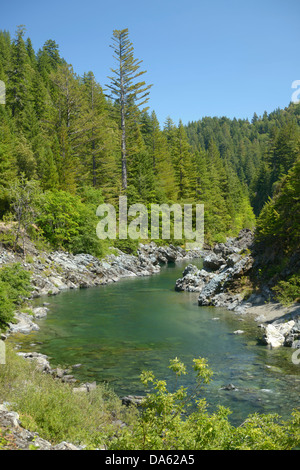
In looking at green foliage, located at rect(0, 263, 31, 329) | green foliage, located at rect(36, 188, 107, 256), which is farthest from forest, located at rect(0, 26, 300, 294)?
green foliage, located at rect(0, 263, 31, 329)

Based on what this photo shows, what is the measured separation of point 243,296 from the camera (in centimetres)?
2195

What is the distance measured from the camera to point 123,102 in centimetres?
4541

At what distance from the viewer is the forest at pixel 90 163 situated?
1196 inches

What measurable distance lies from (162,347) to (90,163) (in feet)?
118

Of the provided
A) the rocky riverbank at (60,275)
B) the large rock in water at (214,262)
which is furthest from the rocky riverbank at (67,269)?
the large rock in water at (214,262)

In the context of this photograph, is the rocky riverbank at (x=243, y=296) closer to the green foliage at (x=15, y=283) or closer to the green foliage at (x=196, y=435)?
the green foliage at (x=196, y=435)

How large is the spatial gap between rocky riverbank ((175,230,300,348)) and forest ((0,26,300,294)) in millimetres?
2957

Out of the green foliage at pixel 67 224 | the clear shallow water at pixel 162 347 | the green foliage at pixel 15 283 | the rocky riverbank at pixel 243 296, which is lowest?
the clear shallow water at pixel 162 347

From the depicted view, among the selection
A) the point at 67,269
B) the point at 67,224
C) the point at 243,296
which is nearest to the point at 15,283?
the point at 67,269

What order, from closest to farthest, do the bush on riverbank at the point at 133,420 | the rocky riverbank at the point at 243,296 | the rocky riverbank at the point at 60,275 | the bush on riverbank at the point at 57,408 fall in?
the bush on riverbank at the point at 133,420 < the rocky riverbank at the point at 60,275 < the bush on riverbank at the point at 57,408 < the rocky riverbank at the point at 243,296

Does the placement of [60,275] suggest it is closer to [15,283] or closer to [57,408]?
[15,283]

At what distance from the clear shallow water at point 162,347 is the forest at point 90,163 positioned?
26.2 ft

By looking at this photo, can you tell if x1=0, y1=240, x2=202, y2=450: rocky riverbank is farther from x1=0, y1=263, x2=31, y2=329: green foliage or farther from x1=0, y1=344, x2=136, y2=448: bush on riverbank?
x1=0, y1=263, x2=31, y2=329: green foliage

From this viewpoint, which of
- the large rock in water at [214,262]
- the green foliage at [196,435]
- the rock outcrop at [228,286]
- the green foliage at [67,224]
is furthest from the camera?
the green foliage at [67,224]
